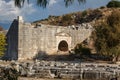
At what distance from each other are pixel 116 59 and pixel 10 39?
12.1 meters

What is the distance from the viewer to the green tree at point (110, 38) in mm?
36312

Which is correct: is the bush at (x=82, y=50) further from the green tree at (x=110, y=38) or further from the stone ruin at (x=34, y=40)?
the green tree at (x=110, y=38)

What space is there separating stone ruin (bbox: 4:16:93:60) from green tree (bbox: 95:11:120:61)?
699 centimetres

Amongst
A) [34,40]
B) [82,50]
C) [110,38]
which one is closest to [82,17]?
[82,50]

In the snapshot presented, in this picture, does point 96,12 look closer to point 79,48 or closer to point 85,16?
point 85,16

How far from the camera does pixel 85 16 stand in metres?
65.6

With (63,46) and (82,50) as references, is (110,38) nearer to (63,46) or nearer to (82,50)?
(82,50)

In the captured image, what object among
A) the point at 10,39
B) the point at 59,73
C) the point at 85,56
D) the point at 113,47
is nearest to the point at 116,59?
the point at 113,47

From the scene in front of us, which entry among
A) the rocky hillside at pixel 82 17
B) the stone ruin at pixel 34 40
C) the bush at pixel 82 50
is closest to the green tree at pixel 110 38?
the bush at pixel 82 50

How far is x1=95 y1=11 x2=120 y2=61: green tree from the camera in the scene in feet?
119

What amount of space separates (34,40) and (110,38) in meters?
9.22

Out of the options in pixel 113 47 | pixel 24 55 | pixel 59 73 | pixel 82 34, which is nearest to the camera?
pixel 59 73

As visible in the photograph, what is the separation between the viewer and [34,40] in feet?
137

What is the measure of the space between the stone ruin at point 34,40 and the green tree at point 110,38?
699 cm
